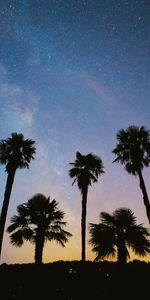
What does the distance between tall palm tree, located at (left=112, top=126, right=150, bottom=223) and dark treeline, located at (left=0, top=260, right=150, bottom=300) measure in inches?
414

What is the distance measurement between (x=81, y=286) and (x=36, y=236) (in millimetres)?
9919

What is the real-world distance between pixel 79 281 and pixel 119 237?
6287 millimetres

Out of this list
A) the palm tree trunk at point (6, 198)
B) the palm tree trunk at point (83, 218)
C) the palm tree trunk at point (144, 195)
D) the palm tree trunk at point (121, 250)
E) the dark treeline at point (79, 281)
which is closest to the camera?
the dark treeline at point (79, 281)

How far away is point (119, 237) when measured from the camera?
61.9 ft

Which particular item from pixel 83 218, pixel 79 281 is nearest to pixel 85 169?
pixel 83 218

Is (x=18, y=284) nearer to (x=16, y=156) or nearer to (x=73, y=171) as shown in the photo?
(x=16, y=156)

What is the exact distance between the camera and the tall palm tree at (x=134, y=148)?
24.3 m

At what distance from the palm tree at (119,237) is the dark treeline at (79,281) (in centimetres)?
304

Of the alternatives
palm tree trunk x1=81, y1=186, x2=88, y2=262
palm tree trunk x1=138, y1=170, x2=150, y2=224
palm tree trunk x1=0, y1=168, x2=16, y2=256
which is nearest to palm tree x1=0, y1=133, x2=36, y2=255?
palm tree trunk x1=0, y1=168, x2=16, y2=256

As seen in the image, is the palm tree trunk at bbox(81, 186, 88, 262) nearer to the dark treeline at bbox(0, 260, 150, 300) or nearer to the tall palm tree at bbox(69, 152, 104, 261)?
the tall palm tree at bbox(69, 152, 104, 261)

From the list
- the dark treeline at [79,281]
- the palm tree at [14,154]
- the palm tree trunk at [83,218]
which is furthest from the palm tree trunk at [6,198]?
the palm tree trunk at [83,218]

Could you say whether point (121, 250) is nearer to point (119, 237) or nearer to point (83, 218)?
point (119, 237)

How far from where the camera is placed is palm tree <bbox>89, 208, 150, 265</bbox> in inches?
715

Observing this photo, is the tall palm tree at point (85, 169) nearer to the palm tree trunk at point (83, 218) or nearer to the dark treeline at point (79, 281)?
the palm tree trunk at point (83, 218)
